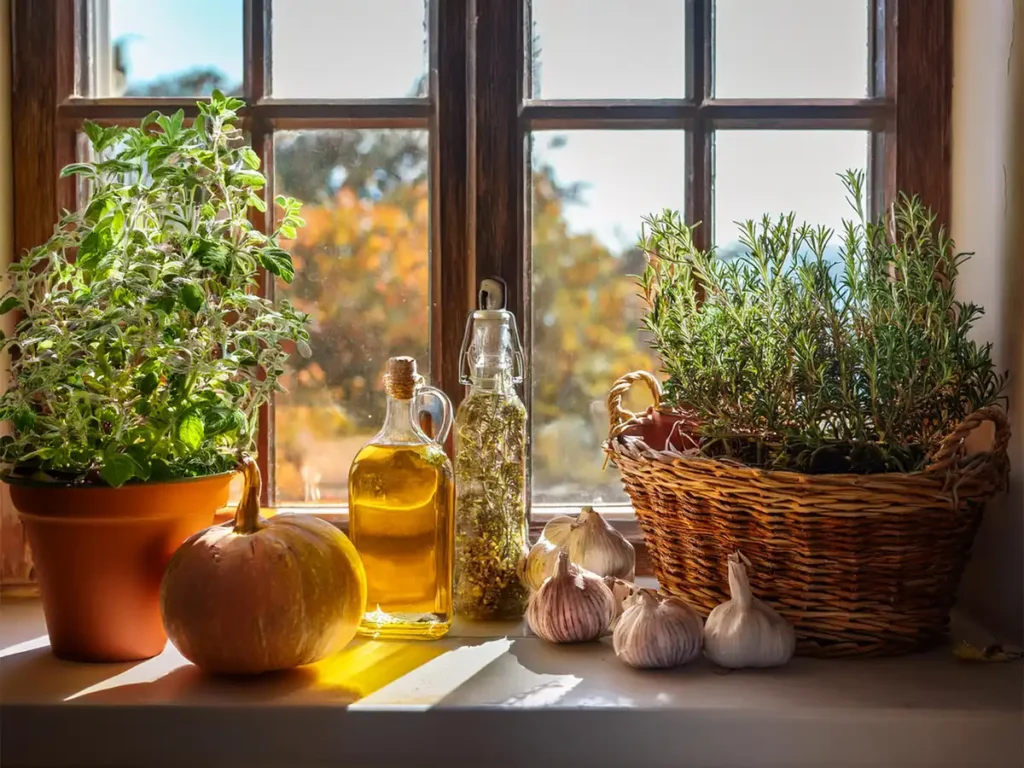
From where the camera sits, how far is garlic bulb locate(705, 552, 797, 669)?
882mm

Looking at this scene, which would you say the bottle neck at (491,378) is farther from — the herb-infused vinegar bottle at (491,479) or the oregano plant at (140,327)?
the oregano plant at (140,327)

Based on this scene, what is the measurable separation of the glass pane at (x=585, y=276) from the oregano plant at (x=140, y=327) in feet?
1.24

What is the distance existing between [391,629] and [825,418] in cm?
49

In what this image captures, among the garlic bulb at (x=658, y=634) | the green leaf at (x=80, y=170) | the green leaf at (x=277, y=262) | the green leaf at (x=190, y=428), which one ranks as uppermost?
the green leaf at (x=80, y=170)

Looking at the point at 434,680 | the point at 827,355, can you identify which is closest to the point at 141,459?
the point at 434,680

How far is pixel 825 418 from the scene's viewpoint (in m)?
0.91

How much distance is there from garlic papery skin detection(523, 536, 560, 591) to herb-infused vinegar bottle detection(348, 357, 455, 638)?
95 mm

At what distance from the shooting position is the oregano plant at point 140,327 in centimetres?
89

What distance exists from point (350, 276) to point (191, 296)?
380 millimetres

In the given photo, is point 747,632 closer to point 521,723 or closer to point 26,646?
point 521,723

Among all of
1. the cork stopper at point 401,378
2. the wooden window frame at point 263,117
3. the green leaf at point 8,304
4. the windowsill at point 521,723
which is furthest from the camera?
the wooden window frame at point 263,117

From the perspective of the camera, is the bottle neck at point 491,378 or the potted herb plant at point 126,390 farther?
the bottle neck at point 491,378

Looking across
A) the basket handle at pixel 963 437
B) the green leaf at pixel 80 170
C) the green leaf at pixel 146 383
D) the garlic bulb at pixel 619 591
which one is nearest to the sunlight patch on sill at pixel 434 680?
the garlic bulb at pixel 619 591

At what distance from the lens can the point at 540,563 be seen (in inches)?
40.5
